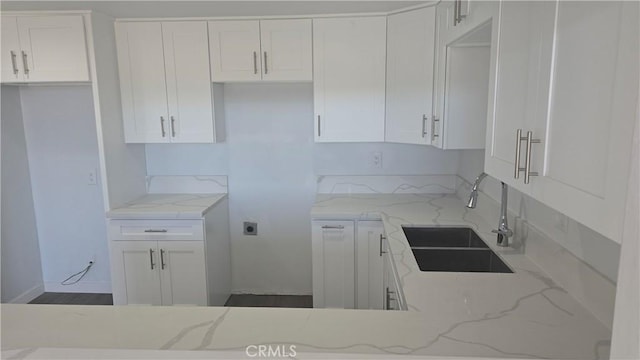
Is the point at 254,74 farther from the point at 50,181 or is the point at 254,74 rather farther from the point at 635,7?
the point at 635,7

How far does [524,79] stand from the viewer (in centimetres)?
110

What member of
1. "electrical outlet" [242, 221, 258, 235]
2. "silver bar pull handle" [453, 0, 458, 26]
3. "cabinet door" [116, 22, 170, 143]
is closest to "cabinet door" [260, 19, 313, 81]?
"cabinet door" [116, 22, 170, 143]

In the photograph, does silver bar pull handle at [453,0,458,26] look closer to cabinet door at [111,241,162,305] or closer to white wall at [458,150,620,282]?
white wall at [458,150,620,282]

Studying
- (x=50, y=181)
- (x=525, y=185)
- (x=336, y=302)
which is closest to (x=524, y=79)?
(x=525, y=185)

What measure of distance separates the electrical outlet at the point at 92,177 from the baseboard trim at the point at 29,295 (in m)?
1.03

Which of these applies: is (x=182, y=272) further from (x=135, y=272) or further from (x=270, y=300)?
(x=270, y=300)

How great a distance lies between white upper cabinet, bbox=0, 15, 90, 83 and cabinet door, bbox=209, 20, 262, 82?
812 mm

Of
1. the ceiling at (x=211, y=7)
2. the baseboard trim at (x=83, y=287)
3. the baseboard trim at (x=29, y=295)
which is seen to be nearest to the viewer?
the ceiling at (x=211, y=7)

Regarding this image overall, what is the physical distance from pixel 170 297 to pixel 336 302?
117cm

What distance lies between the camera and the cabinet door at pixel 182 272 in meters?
2.75

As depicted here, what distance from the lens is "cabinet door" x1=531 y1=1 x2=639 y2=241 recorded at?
0.67 meters

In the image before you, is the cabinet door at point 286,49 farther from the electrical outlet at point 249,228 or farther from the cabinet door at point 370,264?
the electrical outlet at point 249,228

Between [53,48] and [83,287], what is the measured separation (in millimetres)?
2026

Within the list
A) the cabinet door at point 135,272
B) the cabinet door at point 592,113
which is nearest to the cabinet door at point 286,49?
the cabinet door at point 135,272
